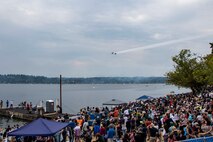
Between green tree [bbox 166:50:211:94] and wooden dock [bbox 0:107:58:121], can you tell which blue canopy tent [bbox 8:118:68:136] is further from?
green tree [bbox 166:50:211:94]

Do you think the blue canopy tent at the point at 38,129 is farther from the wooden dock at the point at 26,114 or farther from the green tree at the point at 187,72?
the green tree at the point at 187,72

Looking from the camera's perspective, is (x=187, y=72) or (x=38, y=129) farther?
(x=187, y=72)

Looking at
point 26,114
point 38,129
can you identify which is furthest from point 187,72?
point 38,129

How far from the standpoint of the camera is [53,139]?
15812 millimetres

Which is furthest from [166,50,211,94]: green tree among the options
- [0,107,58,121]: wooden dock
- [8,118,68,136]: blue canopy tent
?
[8,118,68,136]: blue canopy tent

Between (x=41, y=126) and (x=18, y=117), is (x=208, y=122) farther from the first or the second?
(x=18, y=117)

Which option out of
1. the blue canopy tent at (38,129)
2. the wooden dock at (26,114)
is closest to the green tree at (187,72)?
the wooden dock at (26,114)

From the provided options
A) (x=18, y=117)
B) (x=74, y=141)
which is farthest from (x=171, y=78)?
(x=74, y=141)

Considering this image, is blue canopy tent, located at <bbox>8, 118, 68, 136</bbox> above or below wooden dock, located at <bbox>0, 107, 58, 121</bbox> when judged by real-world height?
above

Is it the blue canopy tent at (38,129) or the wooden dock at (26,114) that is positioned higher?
the blue canopy tent at (38,129)

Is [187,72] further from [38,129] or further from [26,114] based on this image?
[38,129]

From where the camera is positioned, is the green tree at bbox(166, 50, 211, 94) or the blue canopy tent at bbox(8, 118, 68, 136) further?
the green tree at bbox(166, 50, 211, 94)

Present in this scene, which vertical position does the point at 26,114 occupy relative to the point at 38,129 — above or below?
below

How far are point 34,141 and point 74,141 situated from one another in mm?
2650
